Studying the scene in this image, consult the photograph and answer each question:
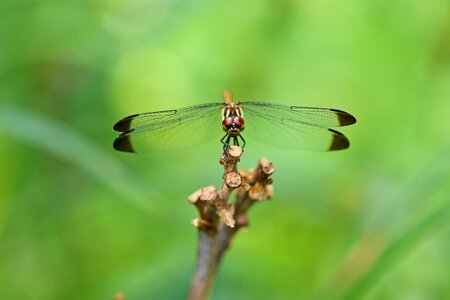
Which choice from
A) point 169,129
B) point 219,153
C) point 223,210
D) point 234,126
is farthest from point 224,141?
point 219,153

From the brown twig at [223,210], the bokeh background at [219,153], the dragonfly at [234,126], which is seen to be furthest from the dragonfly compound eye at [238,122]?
the brown twig at [223,210]

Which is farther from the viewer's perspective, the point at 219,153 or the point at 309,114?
the point at 219,153

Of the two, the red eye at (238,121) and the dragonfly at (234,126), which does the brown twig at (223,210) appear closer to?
the dragonfly at (234,126)

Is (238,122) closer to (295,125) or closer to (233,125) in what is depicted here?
(233,125)

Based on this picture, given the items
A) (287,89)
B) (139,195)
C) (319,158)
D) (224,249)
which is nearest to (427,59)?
(287,89)

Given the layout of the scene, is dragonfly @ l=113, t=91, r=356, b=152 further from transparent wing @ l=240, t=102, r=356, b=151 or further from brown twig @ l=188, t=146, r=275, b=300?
brown twig @ l=188, t=146, r=275, b=300

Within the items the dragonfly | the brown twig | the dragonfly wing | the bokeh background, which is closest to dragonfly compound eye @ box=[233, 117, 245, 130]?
the dragonfly
